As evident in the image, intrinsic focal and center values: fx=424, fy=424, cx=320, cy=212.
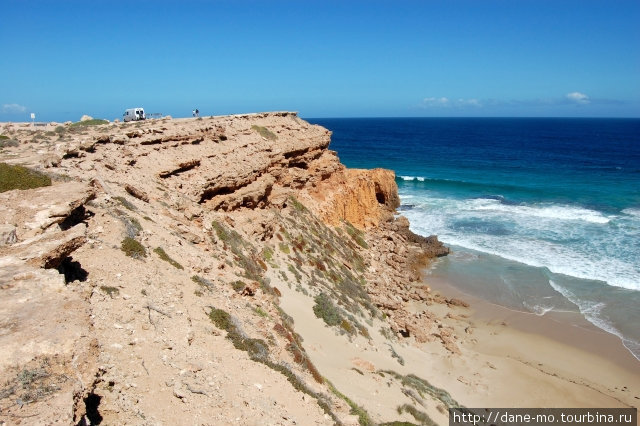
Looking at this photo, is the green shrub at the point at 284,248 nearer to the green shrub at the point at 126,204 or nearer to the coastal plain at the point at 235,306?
the coastal plain at the point at 235,306

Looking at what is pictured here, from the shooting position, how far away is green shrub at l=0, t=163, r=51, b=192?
43.3ft

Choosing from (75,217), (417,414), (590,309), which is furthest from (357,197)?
(75,217)

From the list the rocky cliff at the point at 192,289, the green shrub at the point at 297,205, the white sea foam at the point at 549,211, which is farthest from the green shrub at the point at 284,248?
the white sea foam at the point at 549,211

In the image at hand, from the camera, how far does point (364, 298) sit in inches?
926

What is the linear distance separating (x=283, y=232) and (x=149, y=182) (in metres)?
7.83

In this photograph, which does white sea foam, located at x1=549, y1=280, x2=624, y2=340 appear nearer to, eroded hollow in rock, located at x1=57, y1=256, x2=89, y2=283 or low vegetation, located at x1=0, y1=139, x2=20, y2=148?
eroded hollow in rock, located at x1=57, y1=256, x2=89, y2=283

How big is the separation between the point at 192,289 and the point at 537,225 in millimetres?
38437

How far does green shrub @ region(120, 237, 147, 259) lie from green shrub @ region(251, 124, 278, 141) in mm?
19583

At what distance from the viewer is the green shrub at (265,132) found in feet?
103

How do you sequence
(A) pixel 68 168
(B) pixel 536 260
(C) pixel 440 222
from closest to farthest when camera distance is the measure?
(A) pixel 68 168
(B) pixel 536 260
(C) pixel 440 222

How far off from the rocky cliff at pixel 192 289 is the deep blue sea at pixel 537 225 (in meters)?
6.21

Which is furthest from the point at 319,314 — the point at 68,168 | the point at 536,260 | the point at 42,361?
the point at 536,260

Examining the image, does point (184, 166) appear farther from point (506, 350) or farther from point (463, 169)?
point (463, 169)

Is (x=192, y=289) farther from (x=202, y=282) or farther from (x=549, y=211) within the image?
(x=549, y=211)
